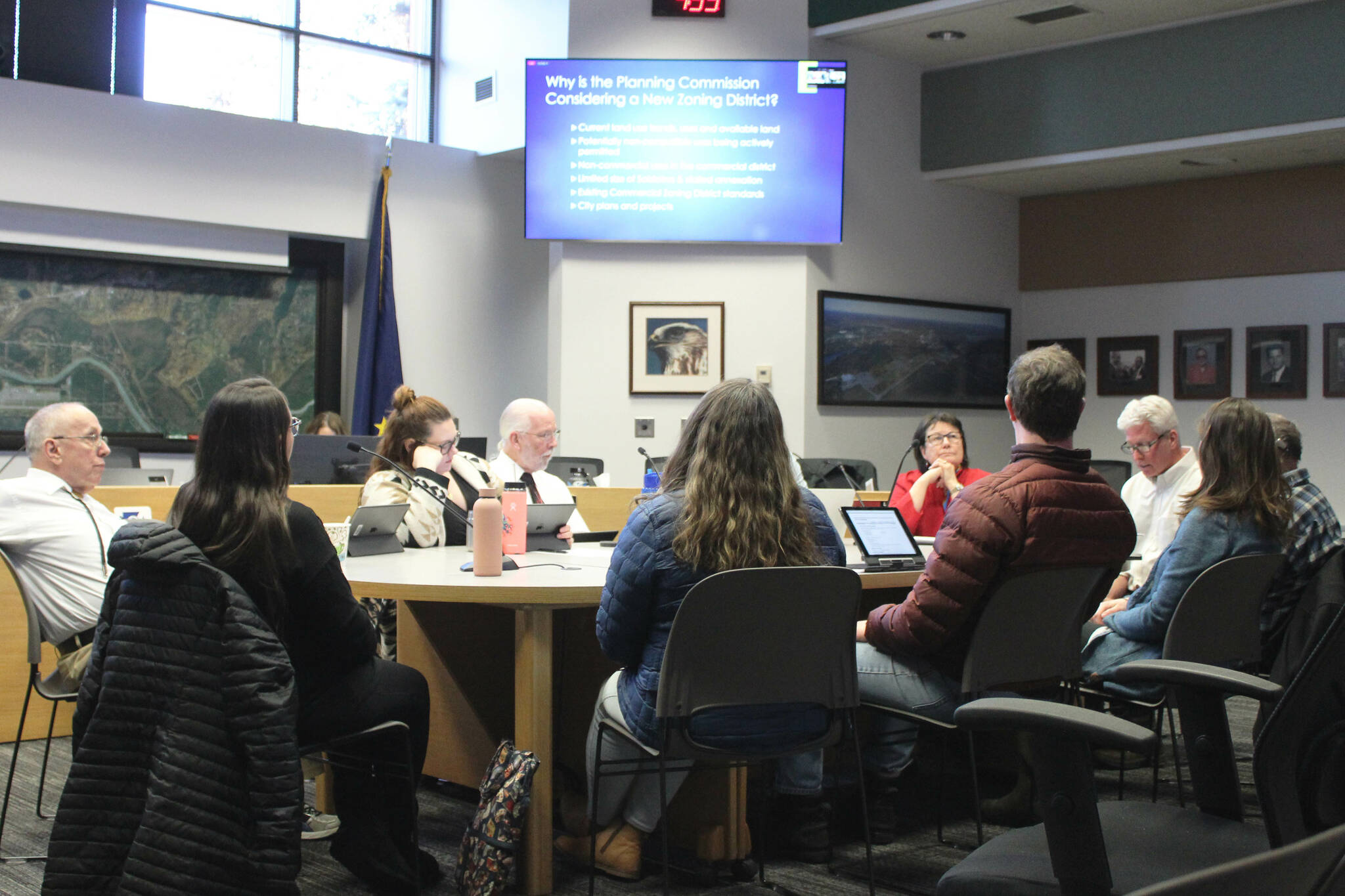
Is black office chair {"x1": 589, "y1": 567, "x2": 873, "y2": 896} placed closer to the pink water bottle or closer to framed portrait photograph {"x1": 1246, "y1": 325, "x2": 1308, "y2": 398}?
the pink water bottle

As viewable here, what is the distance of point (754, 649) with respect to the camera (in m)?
2.29

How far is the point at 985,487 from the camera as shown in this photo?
2.59 metres

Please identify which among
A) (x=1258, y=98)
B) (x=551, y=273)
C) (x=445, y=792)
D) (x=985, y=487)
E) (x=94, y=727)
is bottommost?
(x=445, y=792)

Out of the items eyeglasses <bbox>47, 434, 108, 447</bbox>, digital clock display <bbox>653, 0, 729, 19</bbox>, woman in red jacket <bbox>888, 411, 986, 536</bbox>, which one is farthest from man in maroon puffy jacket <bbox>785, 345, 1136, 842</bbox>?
digital clock display <bbox>653, 0, 729, 19</bbox>

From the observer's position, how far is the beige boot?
2.83 metres

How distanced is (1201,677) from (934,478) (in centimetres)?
287

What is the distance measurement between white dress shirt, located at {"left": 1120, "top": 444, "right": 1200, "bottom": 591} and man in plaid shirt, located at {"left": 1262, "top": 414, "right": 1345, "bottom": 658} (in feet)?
1.38

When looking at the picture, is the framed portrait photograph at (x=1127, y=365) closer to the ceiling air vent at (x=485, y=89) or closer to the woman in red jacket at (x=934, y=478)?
the woman in red jacket at (x=934, y=478)

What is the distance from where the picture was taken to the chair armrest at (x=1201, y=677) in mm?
1676

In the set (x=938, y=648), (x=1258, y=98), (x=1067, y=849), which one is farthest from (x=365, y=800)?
(x=1258, y=98)

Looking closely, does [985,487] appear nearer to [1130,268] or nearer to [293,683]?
[293,683]

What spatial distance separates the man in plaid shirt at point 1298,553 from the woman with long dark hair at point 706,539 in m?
1.55

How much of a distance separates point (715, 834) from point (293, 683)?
1232 mm

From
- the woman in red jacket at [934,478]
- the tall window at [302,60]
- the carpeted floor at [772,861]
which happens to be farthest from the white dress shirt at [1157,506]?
the tall window at [302,60]
